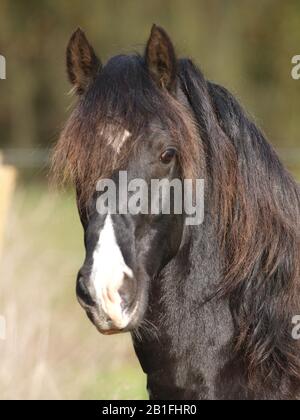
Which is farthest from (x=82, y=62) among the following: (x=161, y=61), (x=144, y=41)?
(x=144, y=41)

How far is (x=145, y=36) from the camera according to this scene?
17.3 metres

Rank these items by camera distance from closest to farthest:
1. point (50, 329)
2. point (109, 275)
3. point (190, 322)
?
point (109, 275)
point (190, 322)
point (50, 329)

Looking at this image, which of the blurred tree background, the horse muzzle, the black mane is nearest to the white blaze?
the horse muzzle

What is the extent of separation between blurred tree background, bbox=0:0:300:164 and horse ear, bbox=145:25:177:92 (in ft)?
45.8

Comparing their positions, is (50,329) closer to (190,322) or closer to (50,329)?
(50,329)

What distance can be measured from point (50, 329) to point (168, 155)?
4067 mm

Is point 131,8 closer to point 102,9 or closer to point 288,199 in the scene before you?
point 102,9

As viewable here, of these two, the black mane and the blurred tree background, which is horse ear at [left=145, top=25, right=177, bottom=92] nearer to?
the black mane

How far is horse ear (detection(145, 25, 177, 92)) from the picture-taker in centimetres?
325

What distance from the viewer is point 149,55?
10.8 feet

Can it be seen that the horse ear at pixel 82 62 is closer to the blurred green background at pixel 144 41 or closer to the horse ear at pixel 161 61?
the horse ear at pixel 161 61

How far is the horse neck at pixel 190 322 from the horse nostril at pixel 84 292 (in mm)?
448
